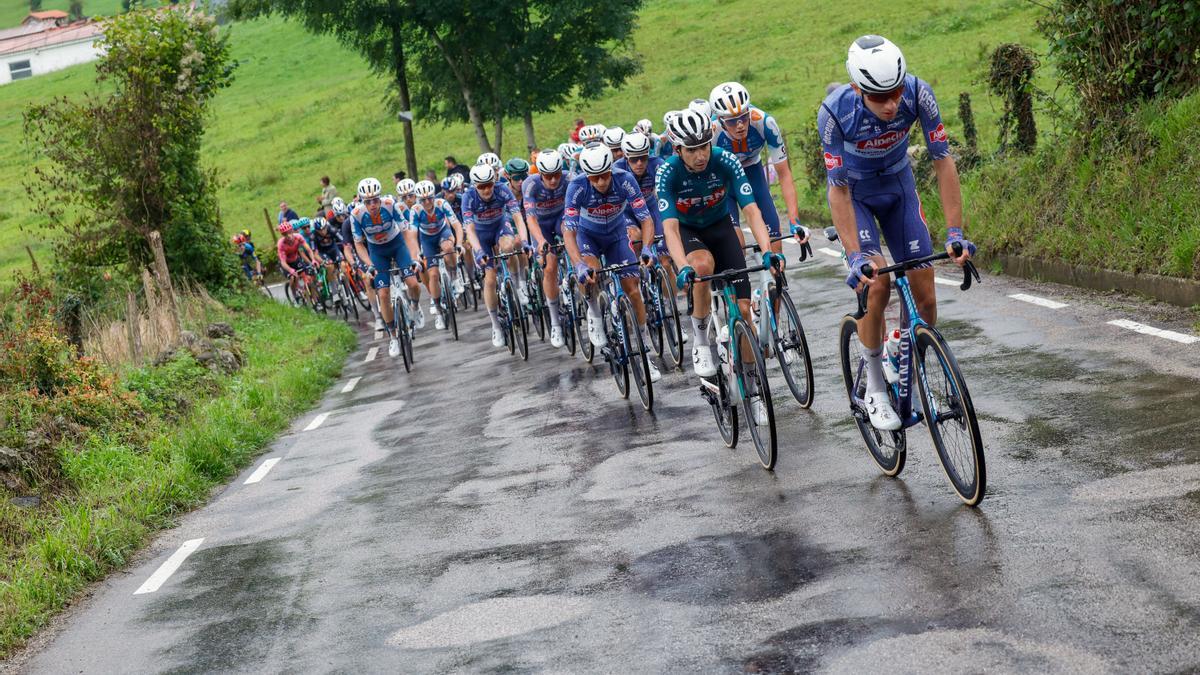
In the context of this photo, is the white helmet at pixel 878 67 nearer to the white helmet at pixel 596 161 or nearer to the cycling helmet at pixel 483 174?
the white helmet at pixel 596 161

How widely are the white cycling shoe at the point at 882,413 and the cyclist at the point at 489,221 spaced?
9.55m

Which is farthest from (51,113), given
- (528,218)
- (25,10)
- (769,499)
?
(25,10)

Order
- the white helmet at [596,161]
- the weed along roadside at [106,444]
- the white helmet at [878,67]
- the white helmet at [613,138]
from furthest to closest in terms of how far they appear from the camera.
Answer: the white helmet at [613,138]
the white helmet at [596,161]
the weed along roadside at [106,444]
the white helmet at [878,67]

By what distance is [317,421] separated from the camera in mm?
13898

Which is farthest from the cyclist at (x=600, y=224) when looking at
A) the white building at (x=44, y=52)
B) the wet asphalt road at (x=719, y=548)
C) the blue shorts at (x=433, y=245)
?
the white building at (x=44, y=52)

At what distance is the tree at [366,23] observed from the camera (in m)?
45.4

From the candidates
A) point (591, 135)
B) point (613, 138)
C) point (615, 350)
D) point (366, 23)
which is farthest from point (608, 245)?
point (366, 23)

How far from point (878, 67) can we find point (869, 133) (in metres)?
0.67

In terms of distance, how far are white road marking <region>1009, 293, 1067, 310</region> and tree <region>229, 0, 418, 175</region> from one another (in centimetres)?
3359

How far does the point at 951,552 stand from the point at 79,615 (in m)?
4.71

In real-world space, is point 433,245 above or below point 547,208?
below

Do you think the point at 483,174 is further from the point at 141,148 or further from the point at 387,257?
the point at 141,148

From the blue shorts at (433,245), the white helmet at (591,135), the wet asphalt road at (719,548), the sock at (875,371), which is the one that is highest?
the white helmet at (591,135)

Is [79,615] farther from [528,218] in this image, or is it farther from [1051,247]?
[1051,247]
